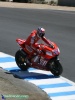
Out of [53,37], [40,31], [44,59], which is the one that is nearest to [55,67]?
[44,59]

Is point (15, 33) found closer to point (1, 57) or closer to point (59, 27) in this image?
point (59, 27)

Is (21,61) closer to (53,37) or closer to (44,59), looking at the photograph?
(44,59)

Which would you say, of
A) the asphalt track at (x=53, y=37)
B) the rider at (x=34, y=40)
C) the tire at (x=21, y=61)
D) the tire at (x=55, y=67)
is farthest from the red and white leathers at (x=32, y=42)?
the asphalt track at (x=53, y=37)

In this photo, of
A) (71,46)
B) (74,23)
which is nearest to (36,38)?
(71,46)

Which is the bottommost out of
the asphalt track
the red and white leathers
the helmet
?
the asphalt track

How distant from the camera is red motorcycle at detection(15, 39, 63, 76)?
12.9 m

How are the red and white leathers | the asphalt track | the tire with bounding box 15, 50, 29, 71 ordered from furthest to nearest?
the asphalt track
the tire with bounding box 15, 50, 29, 71
the red and white leathers

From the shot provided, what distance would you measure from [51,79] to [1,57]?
3.60m

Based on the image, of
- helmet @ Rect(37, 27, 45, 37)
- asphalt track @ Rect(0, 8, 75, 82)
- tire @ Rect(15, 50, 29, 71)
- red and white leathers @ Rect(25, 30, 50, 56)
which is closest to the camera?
helmet @ Rect(37, 27, 45, 37)

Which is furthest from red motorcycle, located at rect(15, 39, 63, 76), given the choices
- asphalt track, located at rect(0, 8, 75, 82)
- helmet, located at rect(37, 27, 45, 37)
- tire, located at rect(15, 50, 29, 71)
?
asphalt track, located at rect(0, 8, 75, 82)

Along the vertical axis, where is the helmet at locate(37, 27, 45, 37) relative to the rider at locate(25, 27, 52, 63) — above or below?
above

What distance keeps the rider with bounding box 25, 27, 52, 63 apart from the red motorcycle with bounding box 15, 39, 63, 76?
0.12 m

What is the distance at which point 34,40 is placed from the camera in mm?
13125

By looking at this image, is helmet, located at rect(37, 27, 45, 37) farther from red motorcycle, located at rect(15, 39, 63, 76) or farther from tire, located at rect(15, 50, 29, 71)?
tire, located at rect(15, 50, 29, 71)
